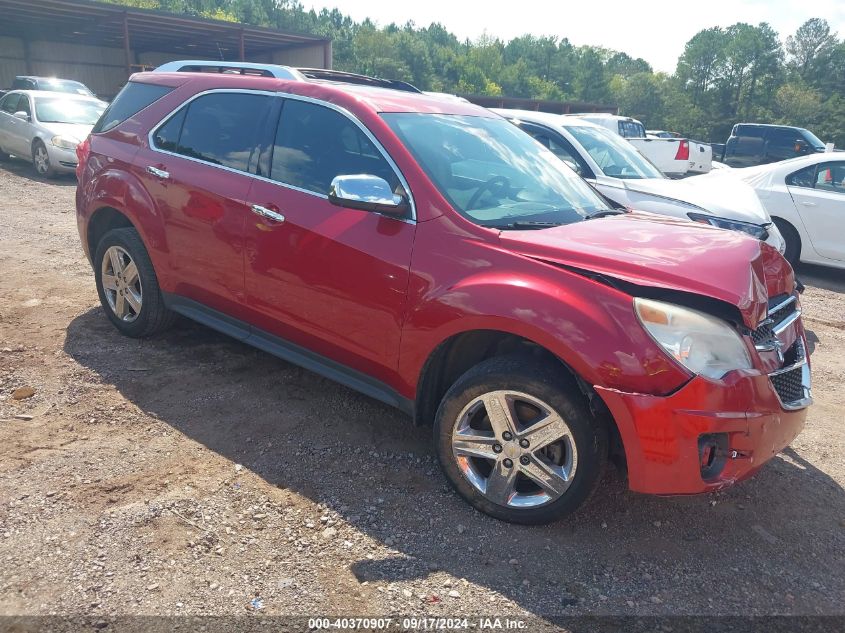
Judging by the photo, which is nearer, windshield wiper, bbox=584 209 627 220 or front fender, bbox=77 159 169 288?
windshield wiper, bbox=584 209 627 220

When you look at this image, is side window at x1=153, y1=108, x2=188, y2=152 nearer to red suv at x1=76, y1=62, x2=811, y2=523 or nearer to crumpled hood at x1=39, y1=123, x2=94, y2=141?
red suv at x1=76, y1=62, x2=811, y2=523

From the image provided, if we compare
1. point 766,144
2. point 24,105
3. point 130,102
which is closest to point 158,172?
point 130,102

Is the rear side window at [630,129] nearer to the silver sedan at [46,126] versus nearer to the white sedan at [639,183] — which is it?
the white sedan at [639,183]

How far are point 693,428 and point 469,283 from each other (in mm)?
1077

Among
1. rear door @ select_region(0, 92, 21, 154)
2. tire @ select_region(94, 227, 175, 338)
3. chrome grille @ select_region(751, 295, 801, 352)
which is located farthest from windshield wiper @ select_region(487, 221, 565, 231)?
rear door @ select_region(0, 92, 21, 154)

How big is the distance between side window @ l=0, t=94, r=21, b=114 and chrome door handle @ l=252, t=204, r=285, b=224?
42.3ft

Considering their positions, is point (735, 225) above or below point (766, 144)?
below

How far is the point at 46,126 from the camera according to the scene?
500 inches

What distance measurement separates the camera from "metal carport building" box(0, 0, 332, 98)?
23844mm

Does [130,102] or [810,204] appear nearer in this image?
[130,102]

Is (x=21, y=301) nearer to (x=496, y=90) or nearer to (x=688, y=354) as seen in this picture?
(x=688, y=354)

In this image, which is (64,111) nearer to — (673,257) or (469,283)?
(469,283)

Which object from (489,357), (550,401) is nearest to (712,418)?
(550,401)

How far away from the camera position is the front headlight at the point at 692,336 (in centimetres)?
255
